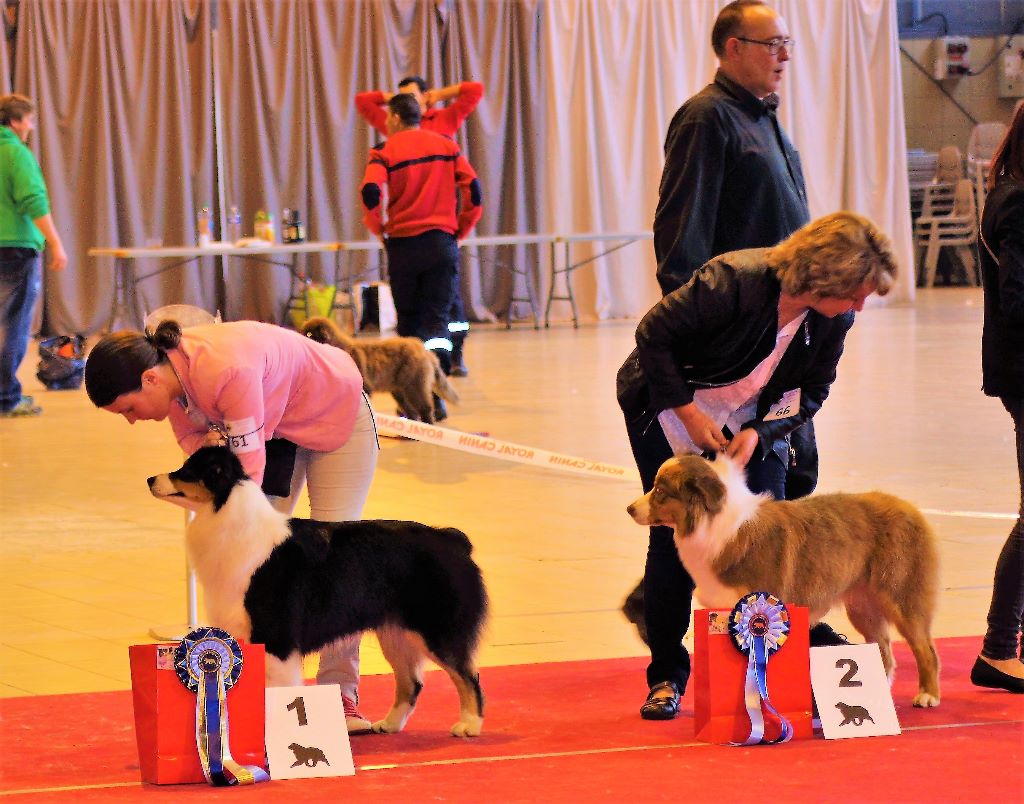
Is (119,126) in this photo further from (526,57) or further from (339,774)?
(339,774)

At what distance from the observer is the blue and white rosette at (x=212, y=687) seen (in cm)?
315

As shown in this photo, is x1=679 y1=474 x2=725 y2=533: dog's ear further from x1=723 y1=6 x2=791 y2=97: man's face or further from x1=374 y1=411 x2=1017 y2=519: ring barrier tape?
x1=374 y1=411 x2=1017 y2=519: ring barrier tape

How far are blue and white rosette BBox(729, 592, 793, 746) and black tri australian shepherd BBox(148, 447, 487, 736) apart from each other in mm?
609

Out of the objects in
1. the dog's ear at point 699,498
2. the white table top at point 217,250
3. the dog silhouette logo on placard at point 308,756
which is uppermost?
the dog's ear at point 699,498

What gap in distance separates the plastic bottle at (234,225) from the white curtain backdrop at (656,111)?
3327mm

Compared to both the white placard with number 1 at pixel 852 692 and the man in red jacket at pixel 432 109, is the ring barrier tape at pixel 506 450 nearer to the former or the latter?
the white placard with number 1 at pixel 852 692

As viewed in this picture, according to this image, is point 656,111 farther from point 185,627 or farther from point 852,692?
point 852,692

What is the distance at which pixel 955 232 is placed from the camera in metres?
18.7

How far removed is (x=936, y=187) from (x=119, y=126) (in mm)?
9863

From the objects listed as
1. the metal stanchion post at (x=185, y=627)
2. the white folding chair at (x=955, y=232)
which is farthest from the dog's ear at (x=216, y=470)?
the white folding chair at (x=955, y=232)

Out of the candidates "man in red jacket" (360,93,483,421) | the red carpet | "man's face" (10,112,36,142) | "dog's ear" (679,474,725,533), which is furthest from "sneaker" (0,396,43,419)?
"dog's ear" (679,474,725,533)

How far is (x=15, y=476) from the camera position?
756 centimetres

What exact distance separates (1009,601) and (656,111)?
12880mm

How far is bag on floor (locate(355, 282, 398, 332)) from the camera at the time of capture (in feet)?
47.8
